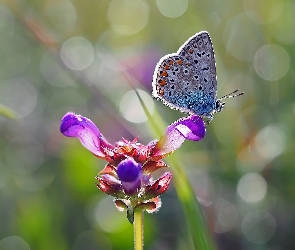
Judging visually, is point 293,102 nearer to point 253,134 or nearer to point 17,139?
point 253,134

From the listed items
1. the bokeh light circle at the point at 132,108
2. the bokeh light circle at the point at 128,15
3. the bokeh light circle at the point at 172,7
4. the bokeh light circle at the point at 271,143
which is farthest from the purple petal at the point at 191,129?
the bokeh light circle at the point at 128,15

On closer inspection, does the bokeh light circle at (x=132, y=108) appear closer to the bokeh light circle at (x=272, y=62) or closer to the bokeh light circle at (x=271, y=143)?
the bokeh light circle at (x=271, y=143)

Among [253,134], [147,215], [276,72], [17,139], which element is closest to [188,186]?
[147,215]

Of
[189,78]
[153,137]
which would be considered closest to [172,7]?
[153,137]

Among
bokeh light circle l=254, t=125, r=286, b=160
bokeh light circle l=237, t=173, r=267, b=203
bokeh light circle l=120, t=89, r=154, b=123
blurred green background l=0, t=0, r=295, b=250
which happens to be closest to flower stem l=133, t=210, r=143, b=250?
blurred green background l=0, t=0, r=295, b=250

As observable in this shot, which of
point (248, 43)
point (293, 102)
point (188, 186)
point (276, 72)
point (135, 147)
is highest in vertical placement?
point (248, 43)

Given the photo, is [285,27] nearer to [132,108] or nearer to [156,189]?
[132,108]

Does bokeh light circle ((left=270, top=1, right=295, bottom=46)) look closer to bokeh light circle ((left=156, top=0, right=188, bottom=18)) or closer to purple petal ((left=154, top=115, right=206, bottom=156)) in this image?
bokeh light circle ((left=156, top=0, right=188, bottom=18))
